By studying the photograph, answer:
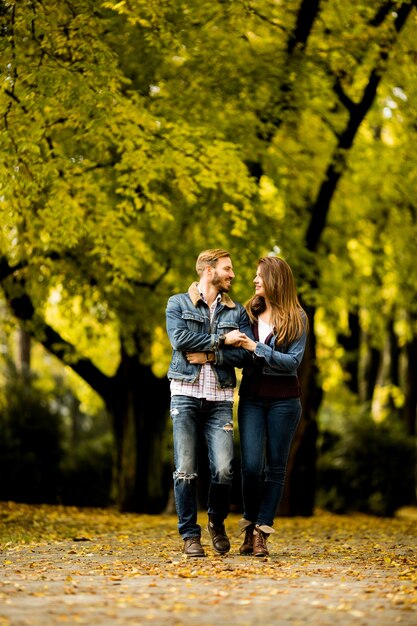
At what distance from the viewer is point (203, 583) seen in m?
6.22

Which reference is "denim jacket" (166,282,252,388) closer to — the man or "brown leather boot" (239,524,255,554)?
the man

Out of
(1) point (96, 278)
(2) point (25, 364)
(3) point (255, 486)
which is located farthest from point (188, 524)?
(2) point (25, 364)

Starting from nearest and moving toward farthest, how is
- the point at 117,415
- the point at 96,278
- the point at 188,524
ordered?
the point at 188,524 < the point at 96,278 < the point at 117,415

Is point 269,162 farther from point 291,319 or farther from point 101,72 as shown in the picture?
point 291,319

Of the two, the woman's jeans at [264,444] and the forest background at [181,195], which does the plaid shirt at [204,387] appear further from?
the forest background at [181,195]

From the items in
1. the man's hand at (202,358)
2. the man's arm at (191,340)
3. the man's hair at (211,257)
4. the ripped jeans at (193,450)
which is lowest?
the ripped jeans at (193,450)

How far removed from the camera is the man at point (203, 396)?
299 inches

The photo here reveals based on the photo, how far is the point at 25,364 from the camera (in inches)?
922

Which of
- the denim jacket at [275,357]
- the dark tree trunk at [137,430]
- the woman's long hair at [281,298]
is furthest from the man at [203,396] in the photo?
the dark tree trunk at [137,430]

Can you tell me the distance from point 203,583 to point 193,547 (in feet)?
4.62

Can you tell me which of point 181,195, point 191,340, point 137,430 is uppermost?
point 181,195

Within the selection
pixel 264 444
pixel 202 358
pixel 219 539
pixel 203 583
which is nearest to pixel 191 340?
pixel 202 358

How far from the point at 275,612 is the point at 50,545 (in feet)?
14.4

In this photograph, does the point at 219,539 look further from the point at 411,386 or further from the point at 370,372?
the point at 370,372
